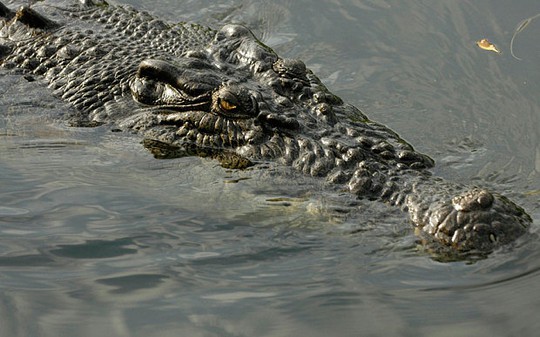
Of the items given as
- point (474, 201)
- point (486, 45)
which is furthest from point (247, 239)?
point (486, 45)

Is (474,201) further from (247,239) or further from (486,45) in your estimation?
(486,45)

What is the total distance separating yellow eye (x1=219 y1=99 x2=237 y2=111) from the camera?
23.6ft

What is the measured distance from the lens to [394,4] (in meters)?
10.7

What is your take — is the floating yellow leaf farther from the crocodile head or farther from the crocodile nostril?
the crocodile nostril

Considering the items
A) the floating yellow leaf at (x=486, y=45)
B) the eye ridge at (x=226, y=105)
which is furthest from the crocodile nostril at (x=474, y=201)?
the floating yellow leaf at (x=486, y=45)

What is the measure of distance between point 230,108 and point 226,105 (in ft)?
0.13

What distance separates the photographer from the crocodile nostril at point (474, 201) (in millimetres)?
5914

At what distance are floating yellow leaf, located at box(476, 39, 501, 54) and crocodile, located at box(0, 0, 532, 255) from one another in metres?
2.75

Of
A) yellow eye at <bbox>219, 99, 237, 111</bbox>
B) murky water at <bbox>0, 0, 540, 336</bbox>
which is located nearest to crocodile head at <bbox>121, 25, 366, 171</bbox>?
yellow eye at <bbox>219, 99, 237, 111</bbox>

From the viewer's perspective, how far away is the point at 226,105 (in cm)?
721

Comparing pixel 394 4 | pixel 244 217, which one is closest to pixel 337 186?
pixel 244 217

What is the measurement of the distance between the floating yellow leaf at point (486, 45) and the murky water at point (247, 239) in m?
0.63

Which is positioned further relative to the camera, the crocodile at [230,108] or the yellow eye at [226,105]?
the yellow eye at [226,105]

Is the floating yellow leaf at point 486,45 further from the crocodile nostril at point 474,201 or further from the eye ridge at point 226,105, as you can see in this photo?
the crocodile nostril at point 474,201
